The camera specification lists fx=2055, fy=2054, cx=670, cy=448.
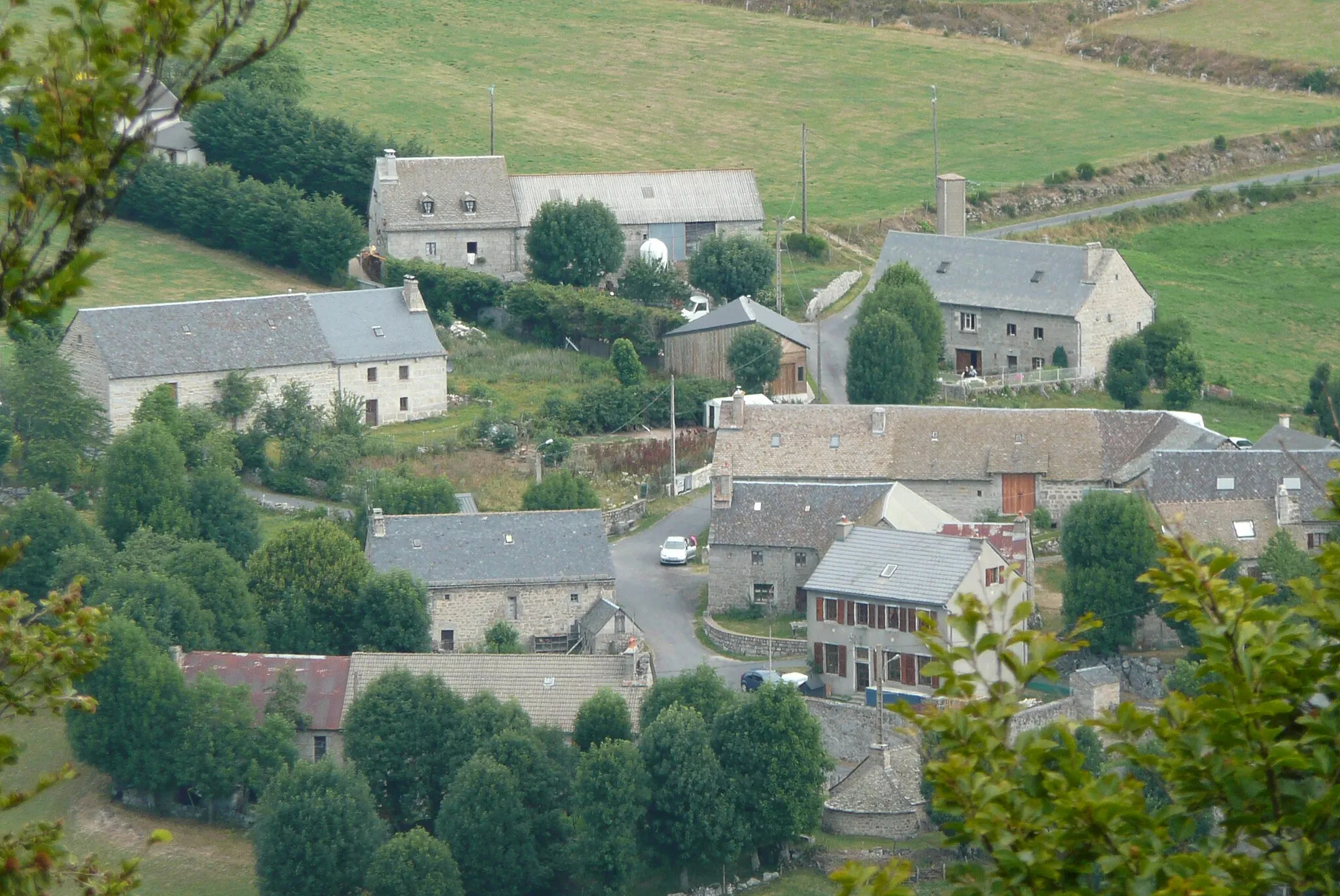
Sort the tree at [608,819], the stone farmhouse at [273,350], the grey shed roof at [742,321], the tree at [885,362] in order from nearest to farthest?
the tree at [608,819]
the stone farmhouse at [273,350]
the tree at [885,362]
the grey shed roof at [742,321]

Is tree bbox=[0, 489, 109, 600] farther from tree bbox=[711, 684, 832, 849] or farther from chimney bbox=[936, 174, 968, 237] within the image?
chimney bbox=[936, 174, 968, 237]

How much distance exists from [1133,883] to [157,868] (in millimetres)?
33469

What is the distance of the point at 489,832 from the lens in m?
40.7

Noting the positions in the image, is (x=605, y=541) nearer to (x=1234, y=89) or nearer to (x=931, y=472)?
(x=931, y=472)

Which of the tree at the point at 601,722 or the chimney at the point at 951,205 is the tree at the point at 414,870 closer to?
the tree at the point at 601,722

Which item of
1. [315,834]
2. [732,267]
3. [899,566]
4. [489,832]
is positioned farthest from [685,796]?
[732,267]

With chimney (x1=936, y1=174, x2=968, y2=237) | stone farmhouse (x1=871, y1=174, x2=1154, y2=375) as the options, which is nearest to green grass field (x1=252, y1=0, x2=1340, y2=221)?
chimney (x1=936, y1=174, x2=968, y2=237)

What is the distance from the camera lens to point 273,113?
7800 cm

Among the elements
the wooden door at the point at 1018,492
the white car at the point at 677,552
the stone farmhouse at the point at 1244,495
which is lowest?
the white car at the point at 677,552

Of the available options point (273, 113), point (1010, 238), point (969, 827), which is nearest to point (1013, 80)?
point (1010, 238)

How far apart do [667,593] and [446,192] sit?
28.2 m

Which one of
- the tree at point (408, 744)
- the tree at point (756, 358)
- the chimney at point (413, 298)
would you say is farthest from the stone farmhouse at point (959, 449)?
the tree at point (408, 744)

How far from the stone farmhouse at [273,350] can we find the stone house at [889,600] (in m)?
20.0

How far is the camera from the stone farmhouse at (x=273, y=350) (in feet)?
197
